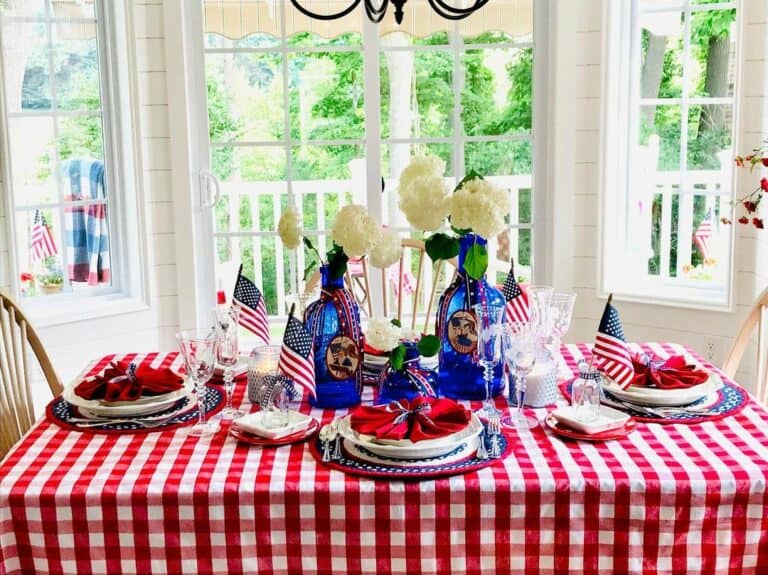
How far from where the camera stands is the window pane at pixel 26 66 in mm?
3781

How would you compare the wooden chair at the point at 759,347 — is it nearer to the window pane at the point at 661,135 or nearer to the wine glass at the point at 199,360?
the wine glass at the point at 199,360

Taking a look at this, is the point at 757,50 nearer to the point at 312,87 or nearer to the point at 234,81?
the point at 312,87

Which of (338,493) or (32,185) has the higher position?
(32,185)

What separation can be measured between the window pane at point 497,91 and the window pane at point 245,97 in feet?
2.60

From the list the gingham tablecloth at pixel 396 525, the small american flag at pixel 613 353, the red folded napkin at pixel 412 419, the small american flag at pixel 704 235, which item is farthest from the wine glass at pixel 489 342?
the small american flag at pixel 704 235

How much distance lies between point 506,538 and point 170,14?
291 cm

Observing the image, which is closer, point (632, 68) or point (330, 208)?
point (632, 68)

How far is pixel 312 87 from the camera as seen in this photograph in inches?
167

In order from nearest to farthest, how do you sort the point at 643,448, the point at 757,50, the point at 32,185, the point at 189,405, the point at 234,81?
the point at 643,448
the point at 189,405
the point at 757,50
the point at 32,185
the point at 234,81

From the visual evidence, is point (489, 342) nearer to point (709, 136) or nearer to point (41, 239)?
point (709, 136)

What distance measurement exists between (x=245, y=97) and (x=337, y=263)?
2.20 m

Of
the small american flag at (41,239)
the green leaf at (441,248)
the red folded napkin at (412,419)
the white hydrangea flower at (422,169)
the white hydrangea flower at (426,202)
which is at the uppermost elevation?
the white hydrangea flower at (422,169)

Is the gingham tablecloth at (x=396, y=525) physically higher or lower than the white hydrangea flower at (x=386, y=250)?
lower

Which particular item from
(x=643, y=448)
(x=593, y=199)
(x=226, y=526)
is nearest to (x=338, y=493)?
(x=226, y=526)
